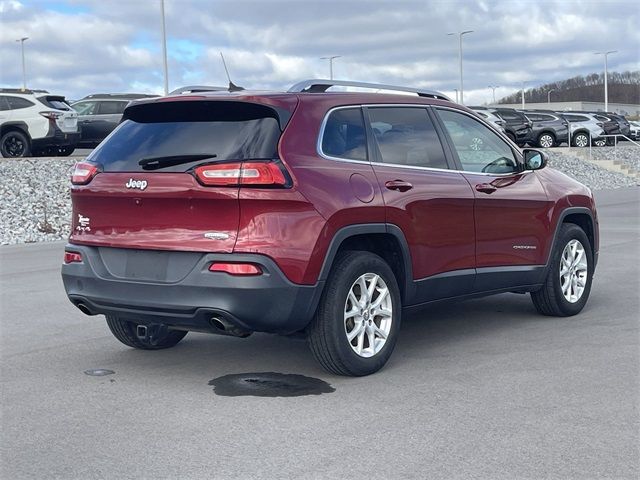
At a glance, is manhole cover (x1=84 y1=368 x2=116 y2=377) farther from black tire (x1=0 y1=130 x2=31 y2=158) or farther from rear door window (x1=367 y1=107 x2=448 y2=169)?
black tire (x1=0 y1=130 x2=31 y2=158)

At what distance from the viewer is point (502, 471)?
426cm

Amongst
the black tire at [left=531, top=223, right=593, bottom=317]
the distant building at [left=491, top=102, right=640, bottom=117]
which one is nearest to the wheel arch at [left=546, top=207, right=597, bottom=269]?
the black tire at [left=531, top=223, right=593, bottom=317]

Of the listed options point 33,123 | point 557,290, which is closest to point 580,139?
point 33,123

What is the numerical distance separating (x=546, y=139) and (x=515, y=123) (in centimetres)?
399

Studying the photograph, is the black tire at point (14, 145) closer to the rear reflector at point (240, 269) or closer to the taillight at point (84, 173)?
the taillight at point (84, 173)

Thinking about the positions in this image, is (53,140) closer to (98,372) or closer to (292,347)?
(292,347)

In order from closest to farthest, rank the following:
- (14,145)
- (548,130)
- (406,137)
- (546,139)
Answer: (406,137), (14,145), (548,130), (546,139)

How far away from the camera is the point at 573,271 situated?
26.7ft

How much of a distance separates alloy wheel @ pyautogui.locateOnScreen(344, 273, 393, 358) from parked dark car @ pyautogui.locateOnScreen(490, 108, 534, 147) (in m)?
33.3

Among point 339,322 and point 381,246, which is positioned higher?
point 381,246

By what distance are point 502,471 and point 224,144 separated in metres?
2.50

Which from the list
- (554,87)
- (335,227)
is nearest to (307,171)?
(335,227)

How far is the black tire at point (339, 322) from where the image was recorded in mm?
5781

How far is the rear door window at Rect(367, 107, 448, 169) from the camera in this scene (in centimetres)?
641
